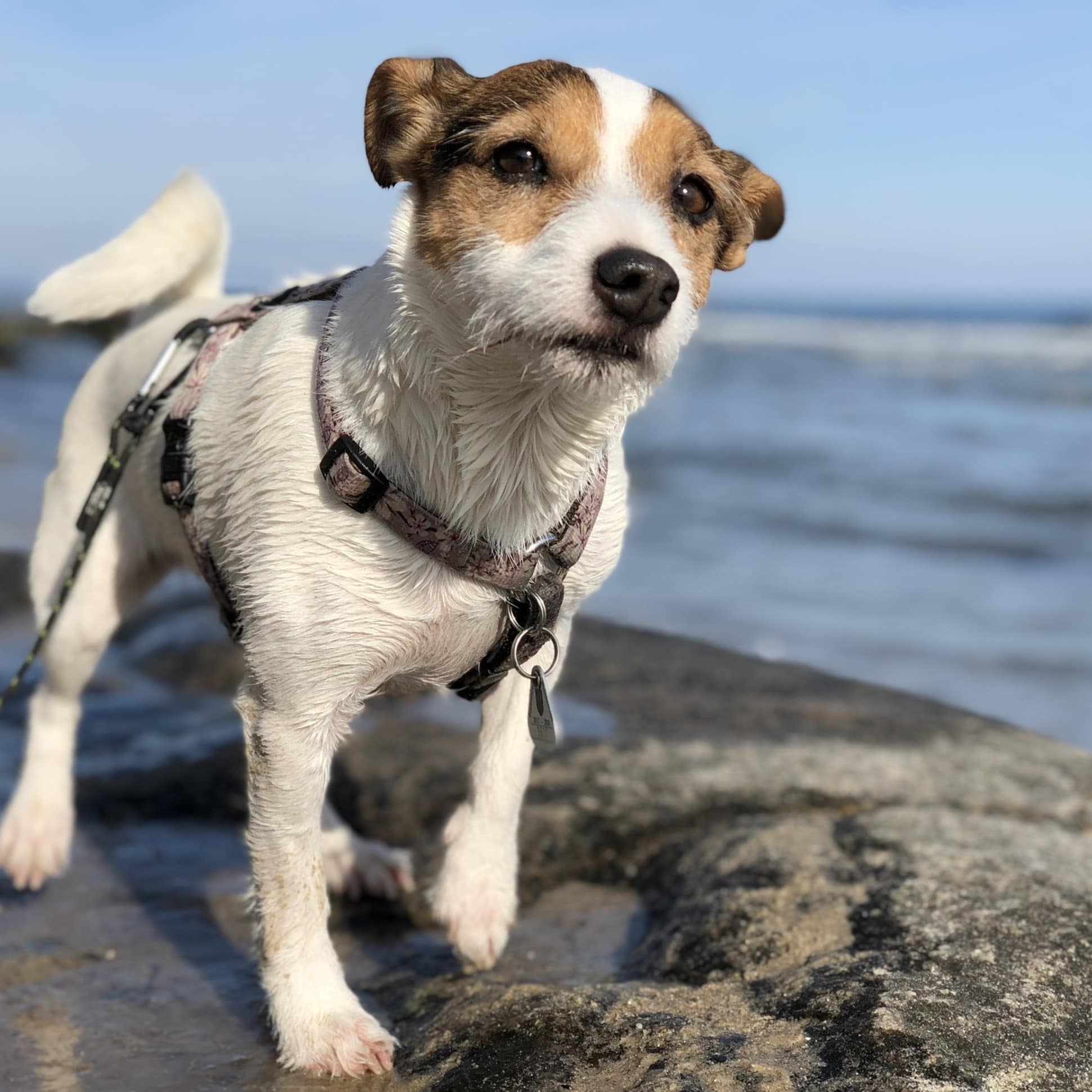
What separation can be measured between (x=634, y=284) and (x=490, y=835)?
1357 mm

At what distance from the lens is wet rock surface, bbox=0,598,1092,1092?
2305mm

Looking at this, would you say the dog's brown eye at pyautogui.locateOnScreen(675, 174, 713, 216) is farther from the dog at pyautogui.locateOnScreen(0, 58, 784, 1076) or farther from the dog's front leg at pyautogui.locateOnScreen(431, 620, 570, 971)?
the dog's front leg at pyautogui.locateOnScreen(431, 620, 570, 971)

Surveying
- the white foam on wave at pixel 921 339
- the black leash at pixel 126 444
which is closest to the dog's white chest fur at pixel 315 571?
the black leash at pixel 126 444

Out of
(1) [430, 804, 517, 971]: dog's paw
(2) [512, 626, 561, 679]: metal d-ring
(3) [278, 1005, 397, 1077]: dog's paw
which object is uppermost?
(2) [512, 626, 561, 679]: metal d-ring

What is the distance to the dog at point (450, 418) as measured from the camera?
2.19m

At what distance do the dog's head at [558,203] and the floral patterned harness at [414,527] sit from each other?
34cm

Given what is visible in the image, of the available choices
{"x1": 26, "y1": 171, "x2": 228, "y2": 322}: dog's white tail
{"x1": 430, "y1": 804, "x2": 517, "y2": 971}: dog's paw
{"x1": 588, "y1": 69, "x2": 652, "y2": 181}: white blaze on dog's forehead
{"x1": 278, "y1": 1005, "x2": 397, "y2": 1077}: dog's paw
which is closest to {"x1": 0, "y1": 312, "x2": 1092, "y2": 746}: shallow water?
{"x1": 430, "y1": 804, "x2": 517, "y2": 971}: dog's paw

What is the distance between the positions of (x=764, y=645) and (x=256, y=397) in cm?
468

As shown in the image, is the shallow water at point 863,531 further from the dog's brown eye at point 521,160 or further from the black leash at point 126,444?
the dog's brown eye at point 521,160

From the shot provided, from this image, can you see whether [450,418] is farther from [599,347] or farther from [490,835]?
[490,835]

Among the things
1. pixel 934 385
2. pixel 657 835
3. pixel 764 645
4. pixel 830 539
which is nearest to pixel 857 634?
pixel 764 645

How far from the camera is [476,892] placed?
2850 millimetres

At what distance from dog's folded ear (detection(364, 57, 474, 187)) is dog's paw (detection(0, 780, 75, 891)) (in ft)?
6.79

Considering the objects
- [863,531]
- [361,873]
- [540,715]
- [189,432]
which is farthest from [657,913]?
[863,531]
